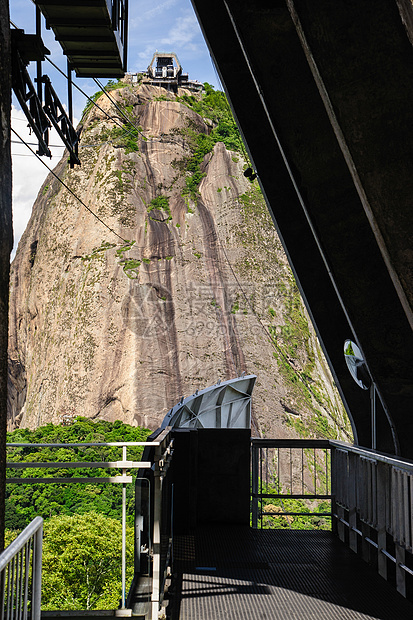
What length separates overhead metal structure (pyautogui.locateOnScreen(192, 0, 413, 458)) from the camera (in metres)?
3.69

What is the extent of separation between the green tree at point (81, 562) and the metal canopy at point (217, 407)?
25.7ft

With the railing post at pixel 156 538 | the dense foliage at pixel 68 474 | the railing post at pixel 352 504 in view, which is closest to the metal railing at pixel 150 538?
the railing post at pixel 156 538

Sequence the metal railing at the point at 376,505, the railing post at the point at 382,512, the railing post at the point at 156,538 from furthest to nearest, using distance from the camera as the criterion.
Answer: the railing post at the point at 382,512 < the metal railing at the point at 376,505 < the railing post at the point at 156,538

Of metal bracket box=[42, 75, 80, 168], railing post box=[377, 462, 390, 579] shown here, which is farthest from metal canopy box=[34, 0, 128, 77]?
railing post box=[377, 462, 390, 579]

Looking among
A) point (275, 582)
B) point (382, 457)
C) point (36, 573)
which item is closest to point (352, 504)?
point (382, 457)

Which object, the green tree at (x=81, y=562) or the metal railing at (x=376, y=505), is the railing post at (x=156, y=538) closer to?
the metal railing at (x=376, y=505)

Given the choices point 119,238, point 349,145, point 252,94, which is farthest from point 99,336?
point 349,145

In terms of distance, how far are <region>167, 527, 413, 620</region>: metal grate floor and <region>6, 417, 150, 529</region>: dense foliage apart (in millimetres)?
22860

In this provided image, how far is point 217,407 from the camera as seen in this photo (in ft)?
48.8

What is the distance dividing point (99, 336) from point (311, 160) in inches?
1346

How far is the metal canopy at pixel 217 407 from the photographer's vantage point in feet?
39.7

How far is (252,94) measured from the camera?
6789mm

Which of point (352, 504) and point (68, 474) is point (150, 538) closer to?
point (352, 504)

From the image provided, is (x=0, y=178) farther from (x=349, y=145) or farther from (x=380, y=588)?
(x=380, y=588)
